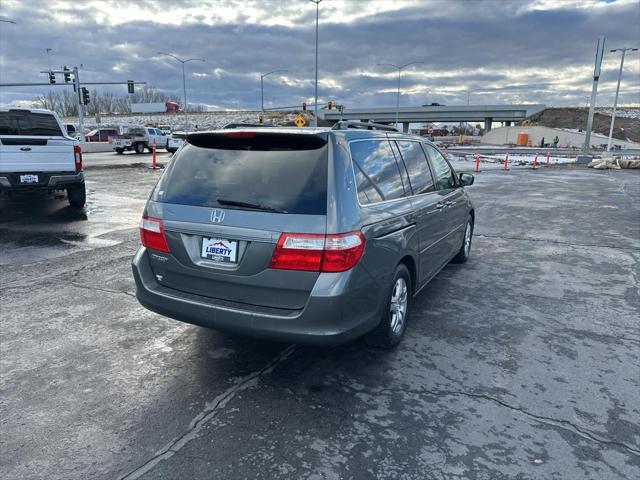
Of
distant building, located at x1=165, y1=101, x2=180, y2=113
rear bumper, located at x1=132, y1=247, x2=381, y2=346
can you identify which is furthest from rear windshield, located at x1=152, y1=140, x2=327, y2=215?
distant building, located at x1=165, y1=101, x2=180, y2=113

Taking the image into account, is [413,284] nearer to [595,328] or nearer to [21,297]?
[595,328]

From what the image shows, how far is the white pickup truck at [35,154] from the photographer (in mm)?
8617

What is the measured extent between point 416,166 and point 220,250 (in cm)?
229

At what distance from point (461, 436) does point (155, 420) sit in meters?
1.92

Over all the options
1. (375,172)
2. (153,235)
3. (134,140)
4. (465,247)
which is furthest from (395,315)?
(134,140)

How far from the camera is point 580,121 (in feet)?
293

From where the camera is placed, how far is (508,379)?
351cm

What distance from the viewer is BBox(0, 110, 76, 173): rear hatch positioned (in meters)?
8.59

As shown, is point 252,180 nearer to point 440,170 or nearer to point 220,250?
point 220,250

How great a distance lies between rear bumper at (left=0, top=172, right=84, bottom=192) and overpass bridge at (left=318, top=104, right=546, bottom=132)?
8211 centimetres

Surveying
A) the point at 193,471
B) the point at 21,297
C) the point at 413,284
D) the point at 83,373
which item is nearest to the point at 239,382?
the point at 193,471

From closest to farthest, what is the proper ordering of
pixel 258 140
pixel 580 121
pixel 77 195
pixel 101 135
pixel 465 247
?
pixel 258 140, pixel 465 247, pixel 77 195, pixel 101 135, pixel 580 121

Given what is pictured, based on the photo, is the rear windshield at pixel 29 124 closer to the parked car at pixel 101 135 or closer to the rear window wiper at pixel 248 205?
the rear window wiper at pixel 248 205

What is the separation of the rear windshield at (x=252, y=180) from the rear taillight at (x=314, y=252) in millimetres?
187
